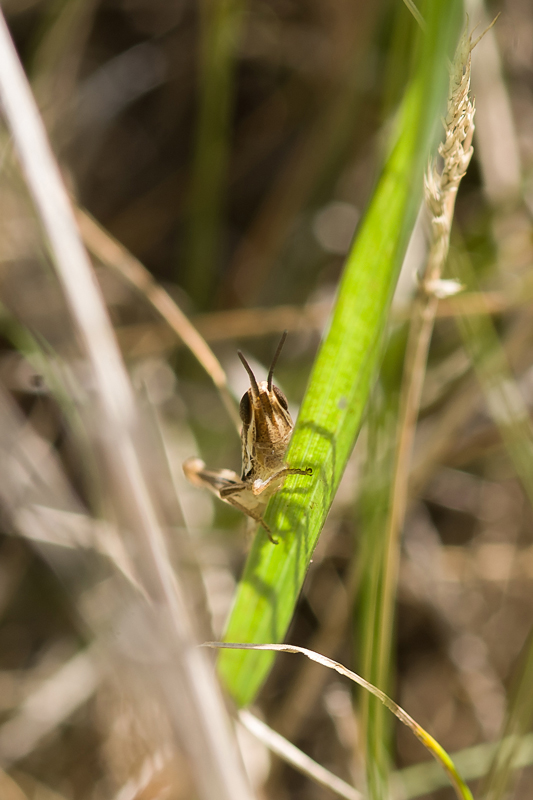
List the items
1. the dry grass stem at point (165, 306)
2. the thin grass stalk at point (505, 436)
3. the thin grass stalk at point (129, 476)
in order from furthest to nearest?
the dry grass stem at point (165, 306), the thin grass stalk at point (505, 436), the thin grass stalk at point (129, 476)

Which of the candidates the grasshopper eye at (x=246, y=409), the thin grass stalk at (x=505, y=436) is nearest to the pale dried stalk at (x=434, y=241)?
the thin grass stalk at (x=505, y=436)

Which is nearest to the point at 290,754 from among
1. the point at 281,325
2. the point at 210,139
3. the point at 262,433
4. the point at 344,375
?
the point at 262,433

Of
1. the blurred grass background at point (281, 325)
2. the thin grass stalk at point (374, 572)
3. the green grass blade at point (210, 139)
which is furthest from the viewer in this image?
the green grass blade at point (210, 139)

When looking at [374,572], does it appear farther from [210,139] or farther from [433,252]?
[210,139]

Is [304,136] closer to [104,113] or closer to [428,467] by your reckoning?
[104,113]

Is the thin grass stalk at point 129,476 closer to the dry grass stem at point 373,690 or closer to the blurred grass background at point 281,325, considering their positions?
the dry grass stem at point 373,690

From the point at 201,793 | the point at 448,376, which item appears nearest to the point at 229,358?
the point at 448,376
